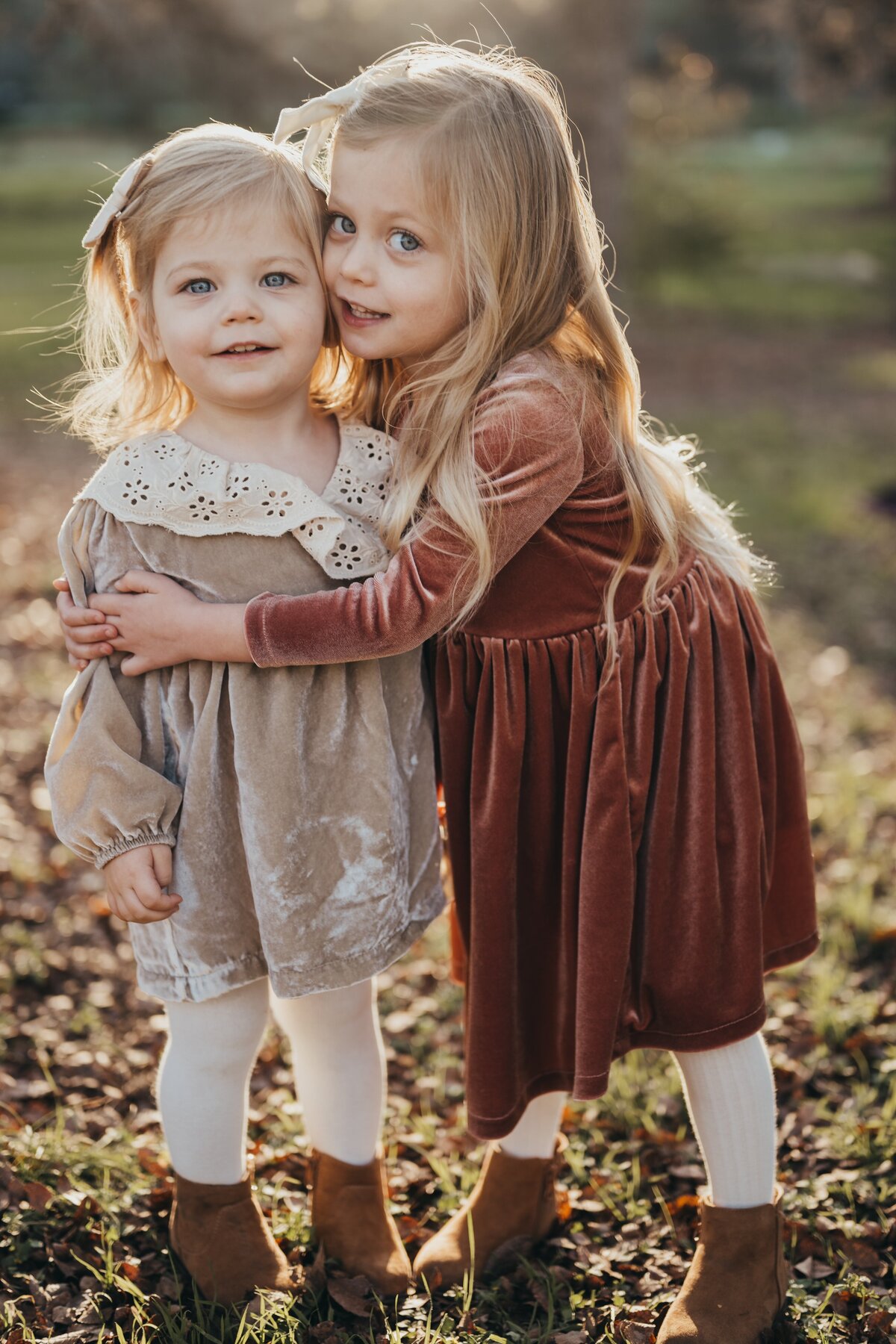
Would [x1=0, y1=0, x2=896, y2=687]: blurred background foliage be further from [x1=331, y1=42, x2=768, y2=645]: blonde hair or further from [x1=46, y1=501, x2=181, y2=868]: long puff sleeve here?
[x1=46, y1=501, x2=181, y2=868]: long puff sleeve

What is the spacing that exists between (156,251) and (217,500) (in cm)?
36

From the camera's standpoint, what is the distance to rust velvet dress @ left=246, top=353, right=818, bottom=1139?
1811mm

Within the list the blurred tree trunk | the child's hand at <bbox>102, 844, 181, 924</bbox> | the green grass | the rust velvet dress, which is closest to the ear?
the rust velvet dress

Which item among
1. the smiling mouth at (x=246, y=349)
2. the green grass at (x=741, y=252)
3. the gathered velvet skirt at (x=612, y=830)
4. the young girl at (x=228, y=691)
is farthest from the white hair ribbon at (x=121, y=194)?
the green grass at (x=741, y=252)

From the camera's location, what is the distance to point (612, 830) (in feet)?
5.94

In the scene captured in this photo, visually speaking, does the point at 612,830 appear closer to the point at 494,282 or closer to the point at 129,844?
the point at 129,844

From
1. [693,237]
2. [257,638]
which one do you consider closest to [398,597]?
[257,638]

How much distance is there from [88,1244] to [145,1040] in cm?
69

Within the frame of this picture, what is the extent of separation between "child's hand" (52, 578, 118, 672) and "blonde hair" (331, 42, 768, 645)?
43cm

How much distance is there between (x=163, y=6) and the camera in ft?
31.6

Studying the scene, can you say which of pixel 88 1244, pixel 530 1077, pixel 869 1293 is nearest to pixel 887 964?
pixel 869 1293

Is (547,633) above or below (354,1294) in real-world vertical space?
above

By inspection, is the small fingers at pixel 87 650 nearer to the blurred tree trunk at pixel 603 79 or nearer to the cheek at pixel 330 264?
the cheek at pixel 330 264

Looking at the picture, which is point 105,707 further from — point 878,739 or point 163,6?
point 163,6
